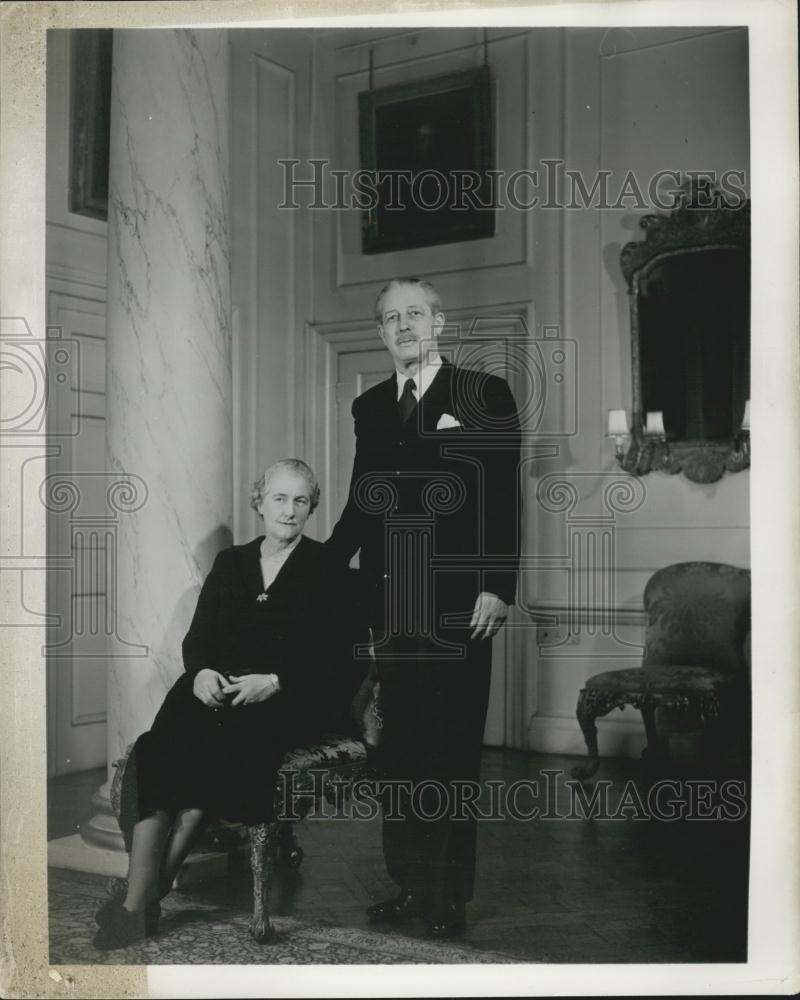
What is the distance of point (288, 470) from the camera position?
2.72 metres

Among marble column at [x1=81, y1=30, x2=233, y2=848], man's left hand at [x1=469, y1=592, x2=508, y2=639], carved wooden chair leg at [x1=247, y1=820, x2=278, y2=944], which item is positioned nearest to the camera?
carved wooden chair leg at [x1=247, y1=820, x2=278, y2=944]

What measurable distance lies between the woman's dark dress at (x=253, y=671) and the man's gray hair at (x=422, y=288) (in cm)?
71

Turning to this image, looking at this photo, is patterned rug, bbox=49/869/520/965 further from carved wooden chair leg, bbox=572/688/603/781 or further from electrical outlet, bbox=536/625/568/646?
electrical outlet, bbox=536/625/568/646

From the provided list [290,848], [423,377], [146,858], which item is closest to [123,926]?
[146,858]

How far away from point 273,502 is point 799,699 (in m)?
1.61

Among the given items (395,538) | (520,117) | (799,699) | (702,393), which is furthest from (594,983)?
(520,117)

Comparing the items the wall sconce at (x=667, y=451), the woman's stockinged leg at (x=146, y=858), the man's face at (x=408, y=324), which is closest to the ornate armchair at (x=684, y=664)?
the wall sconce at (x=667, y=451)

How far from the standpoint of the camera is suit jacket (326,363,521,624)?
2701mm

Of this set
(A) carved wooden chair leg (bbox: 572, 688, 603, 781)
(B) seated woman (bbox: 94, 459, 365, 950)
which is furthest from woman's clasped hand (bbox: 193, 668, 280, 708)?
(A) carved wooden chair leg (bbox: 572, 688, 603, 781)

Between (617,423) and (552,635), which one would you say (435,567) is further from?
(617,423)

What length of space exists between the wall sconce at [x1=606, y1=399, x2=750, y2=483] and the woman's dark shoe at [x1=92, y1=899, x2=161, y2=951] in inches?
73.5

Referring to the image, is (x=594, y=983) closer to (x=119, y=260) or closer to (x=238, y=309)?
(x=238, y=309)

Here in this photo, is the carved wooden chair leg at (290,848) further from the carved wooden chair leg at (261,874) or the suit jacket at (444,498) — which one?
the suit jacket at (444,498)

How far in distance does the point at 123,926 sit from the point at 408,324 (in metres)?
1.88
